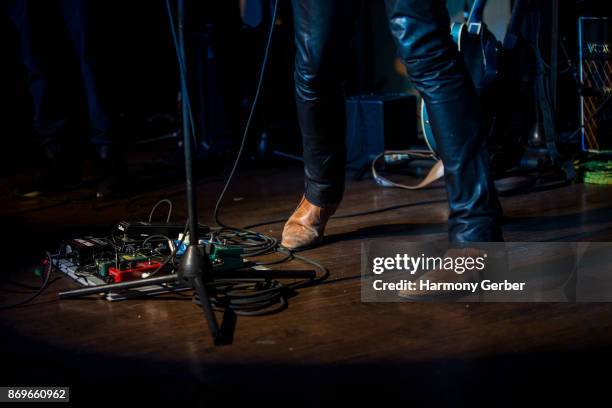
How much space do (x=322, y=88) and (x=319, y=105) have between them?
5 cm

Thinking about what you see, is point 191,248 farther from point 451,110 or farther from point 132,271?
point 451,110

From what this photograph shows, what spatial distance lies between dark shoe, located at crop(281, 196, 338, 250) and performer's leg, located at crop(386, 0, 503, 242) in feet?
1.73

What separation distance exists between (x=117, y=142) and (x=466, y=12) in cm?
159

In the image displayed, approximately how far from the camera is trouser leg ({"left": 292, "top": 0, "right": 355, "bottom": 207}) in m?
1.88

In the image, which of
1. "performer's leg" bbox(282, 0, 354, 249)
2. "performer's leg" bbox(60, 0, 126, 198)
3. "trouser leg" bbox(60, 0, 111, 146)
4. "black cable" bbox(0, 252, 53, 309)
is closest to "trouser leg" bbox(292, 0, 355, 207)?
"performer's leg" bbox(282, 0, 354, 249)

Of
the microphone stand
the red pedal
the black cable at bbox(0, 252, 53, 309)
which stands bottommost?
the black cable at bbox(0, 252, 53, 309)

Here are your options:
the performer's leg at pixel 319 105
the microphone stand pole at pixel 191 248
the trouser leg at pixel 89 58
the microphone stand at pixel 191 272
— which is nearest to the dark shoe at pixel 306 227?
the performer's leg at pixel 319 105

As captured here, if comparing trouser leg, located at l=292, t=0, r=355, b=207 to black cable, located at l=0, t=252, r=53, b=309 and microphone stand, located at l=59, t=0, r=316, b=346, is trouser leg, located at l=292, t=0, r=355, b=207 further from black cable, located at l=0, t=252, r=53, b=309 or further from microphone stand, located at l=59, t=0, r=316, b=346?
black cable, located at l=0, t=252, r=53, b=309

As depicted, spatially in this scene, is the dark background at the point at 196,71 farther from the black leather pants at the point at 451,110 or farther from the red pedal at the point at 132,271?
the black leather pants at the point at 451,110

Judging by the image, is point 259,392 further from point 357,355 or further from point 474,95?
point 474,95

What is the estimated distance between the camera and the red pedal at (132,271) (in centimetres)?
181

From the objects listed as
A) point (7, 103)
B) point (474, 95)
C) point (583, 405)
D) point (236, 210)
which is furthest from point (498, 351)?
point (7, 103)

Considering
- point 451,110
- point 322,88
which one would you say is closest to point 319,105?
point 322,88

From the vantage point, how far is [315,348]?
1.44 meters
